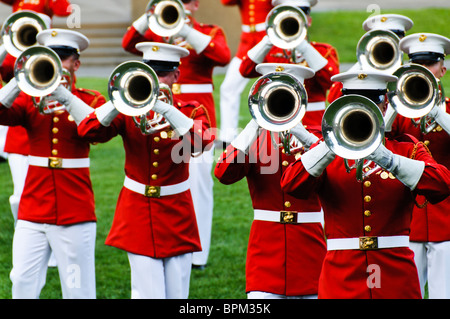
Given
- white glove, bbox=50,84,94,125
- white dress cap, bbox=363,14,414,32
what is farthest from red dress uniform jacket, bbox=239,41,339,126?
white glove, bbox=50,84,94,125

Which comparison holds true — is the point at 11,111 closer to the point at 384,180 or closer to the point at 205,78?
the point at 205,78

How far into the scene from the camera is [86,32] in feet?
60.4

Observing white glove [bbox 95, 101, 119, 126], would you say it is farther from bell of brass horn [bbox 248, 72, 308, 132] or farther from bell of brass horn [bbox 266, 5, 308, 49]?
bell of brass horn [bbox 266, 5, 308, 49]

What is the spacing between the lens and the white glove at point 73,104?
512 centimetres

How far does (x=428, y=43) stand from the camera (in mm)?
5152

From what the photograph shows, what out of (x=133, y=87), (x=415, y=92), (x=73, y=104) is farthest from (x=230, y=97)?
(x=415, y=92)

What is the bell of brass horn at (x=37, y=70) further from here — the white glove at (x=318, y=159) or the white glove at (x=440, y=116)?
the white glove at (x=440, y=116)

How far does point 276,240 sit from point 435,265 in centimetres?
115

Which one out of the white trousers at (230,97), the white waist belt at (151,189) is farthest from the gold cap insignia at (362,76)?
the white trousers at (230,97)

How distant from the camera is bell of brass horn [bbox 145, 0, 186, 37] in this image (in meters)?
6.41

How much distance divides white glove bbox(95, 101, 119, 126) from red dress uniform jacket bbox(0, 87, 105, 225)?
651 mm

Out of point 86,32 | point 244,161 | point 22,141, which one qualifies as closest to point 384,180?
point 244,161

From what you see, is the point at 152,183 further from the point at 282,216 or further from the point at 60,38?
the point at 60,38

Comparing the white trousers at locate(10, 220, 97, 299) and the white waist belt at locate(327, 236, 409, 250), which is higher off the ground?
the white trousers at locate(10, 220, 97, 299)
